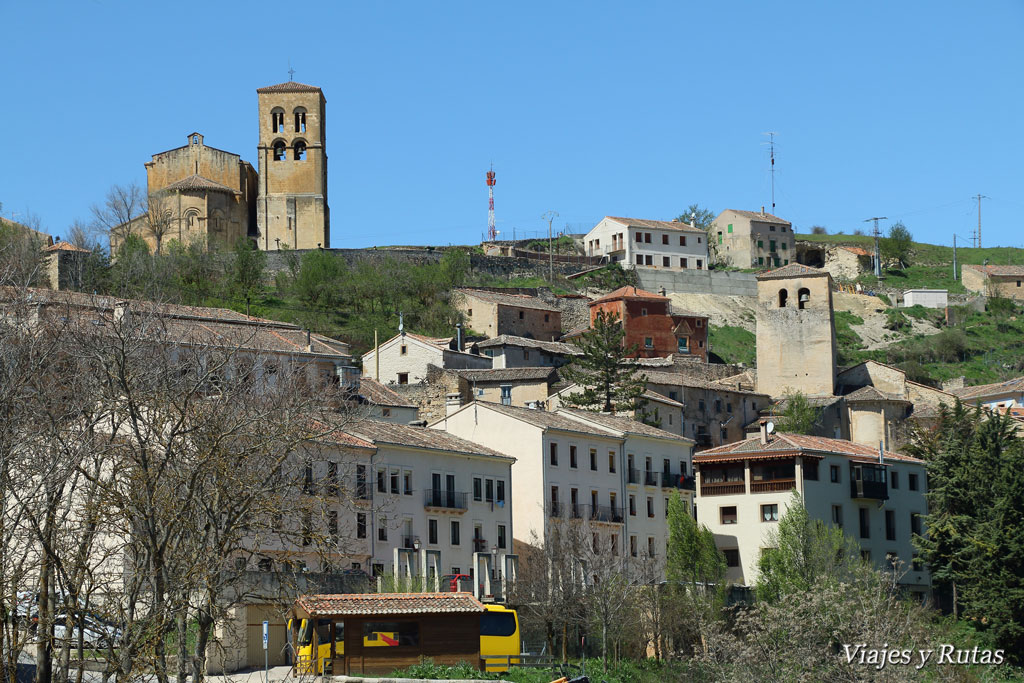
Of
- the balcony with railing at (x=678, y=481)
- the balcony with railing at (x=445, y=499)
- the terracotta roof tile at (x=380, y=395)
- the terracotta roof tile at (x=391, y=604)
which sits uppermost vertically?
the terracotta roof tile at (x=380, y=395)

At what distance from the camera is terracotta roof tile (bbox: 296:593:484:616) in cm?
3959

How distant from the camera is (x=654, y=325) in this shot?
98312 millimetres

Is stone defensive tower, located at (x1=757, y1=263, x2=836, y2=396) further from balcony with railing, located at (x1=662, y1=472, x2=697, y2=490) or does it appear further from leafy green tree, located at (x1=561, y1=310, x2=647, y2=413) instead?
balcony with railing, located at (x1=662, y1=472, x2=697, y2=490)

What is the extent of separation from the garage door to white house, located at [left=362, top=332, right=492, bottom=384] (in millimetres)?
38556

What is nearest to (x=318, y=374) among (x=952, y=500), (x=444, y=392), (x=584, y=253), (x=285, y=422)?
(x=444, y=392)

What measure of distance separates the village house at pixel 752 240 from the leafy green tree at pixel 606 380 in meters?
54.7

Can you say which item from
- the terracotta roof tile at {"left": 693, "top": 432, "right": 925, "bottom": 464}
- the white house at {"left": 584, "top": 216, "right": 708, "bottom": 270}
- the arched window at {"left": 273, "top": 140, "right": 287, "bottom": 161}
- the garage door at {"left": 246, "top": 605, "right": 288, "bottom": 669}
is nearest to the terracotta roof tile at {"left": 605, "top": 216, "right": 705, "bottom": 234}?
the white house at {"left": 584, "top": 216, "right": 708, "bottom": 270}

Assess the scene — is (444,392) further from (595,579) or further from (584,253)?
(584,253)

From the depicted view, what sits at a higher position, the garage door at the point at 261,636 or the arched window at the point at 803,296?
the arched window at the point at 803,296

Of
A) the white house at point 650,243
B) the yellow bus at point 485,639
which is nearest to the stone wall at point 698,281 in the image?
the white house at point 650,243

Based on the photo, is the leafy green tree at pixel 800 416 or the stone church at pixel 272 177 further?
the stone church at pixel 272 177

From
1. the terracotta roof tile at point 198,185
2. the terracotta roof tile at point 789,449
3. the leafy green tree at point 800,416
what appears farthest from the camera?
the terracotta roof tile at point 198,185

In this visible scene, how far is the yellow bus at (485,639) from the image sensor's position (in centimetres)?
3974

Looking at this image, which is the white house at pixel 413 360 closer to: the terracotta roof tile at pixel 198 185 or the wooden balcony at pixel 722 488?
the wooden balcony at pixel 722 488
